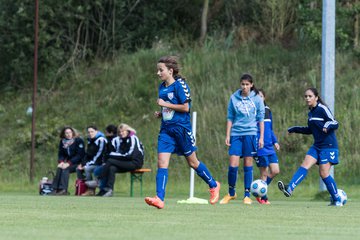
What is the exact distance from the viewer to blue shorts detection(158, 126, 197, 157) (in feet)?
48.3

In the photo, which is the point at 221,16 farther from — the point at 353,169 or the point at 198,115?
the point at 353,169

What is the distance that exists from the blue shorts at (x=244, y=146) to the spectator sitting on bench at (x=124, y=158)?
6.47m

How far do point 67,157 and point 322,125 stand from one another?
10085 mm

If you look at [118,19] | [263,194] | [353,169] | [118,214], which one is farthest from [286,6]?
[118,214]

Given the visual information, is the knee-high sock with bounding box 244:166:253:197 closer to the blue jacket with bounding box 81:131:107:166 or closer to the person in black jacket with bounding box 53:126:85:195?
the blue jacket with bounding box 81:131:107:166

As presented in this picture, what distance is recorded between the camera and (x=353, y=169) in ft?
88.0

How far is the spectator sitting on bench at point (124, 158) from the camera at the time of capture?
24.1 meters

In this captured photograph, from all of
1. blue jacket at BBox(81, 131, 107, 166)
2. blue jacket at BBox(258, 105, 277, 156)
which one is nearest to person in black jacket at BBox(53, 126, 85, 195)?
blue jacket at BBox(81, 131, 107, 166)

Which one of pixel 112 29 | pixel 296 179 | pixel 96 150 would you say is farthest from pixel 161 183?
pixel 112 29

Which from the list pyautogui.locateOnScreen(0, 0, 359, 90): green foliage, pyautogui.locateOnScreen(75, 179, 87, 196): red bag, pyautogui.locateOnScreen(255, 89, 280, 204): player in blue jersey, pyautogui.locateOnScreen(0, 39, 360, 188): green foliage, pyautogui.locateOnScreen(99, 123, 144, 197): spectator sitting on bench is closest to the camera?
pyautogui.locateOnScreen(255, 89, 280, 204): player in blue jersey

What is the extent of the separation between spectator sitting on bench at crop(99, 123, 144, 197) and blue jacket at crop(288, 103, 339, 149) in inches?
297

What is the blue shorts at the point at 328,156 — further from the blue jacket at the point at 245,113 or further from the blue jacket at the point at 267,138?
the blue jacket at the point at 267,138

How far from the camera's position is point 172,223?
11.3 metres

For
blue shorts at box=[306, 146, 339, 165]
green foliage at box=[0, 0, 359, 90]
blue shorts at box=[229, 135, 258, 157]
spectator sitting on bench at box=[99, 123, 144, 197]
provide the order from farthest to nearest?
green foliage at box=[0, 0, 359, 90]
spectator sitting on bench at box=[99, 123, 144, 197]
blue shorts at box=[229, 135, 258, 157]
blue shorts at box=[306, 146, 339, 165]
